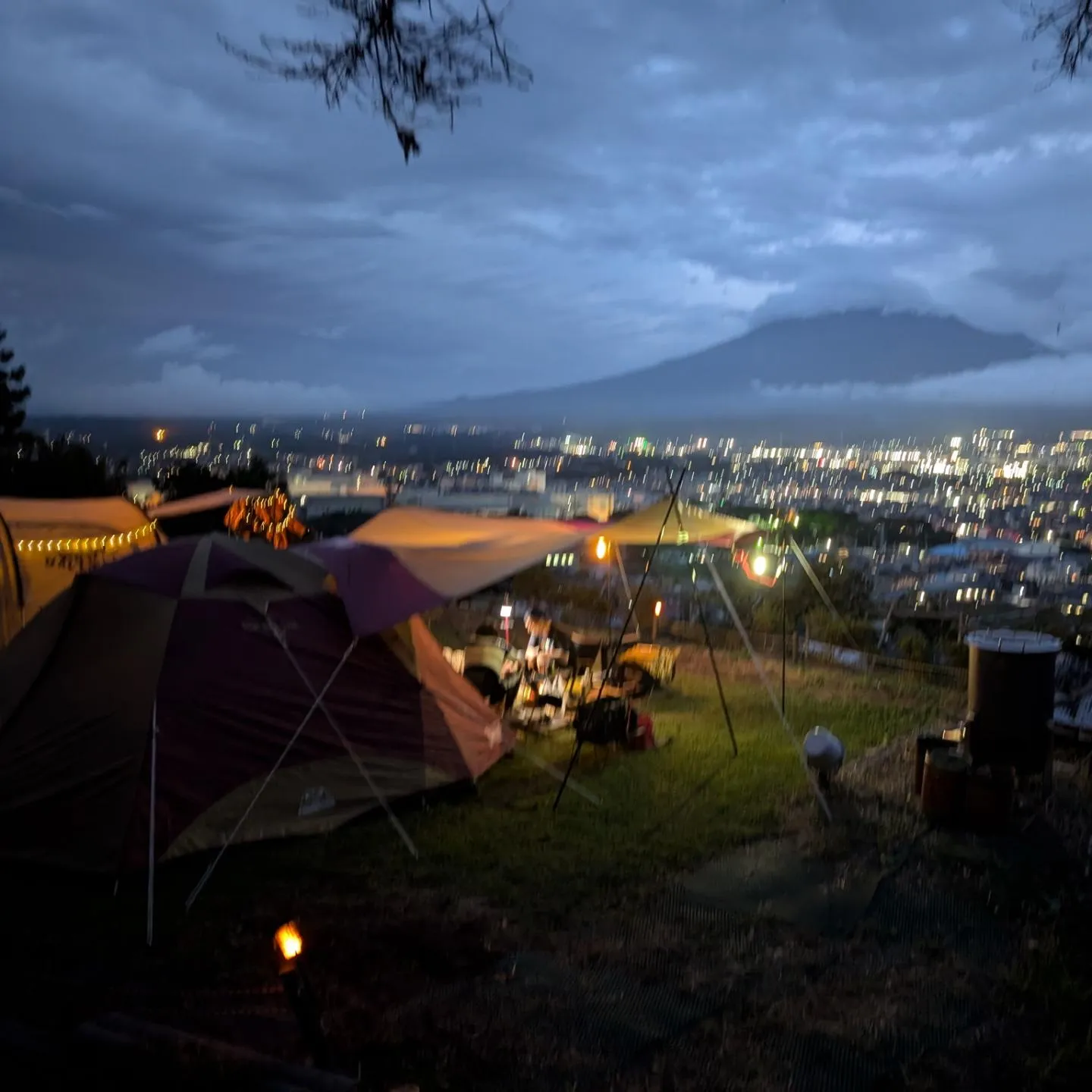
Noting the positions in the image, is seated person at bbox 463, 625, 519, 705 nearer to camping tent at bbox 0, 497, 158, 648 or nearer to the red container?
camping tent at bbox 0, 497, 158, 648

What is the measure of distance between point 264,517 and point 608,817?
6.67 m

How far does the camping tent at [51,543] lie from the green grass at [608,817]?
3864 millimetres

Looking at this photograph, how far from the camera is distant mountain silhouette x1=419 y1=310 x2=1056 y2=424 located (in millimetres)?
59438

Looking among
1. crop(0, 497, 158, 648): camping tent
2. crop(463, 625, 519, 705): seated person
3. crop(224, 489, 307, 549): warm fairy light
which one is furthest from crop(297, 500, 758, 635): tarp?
crop(224, 489, 307, 549): warm fairy light

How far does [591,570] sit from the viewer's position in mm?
14273

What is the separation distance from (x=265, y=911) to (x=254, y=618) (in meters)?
1.85

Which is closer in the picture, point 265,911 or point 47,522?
point 265,911

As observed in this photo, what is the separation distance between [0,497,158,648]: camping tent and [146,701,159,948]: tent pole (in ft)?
10.4

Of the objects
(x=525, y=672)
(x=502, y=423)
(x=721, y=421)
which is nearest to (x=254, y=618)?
(x=525, y=672)

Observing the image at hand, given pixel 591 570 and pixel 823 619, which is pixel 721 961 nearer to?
pixel 823 619

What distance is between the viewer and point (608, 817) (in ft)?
19.5

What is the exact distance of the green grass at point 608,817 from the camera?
16.7 ft

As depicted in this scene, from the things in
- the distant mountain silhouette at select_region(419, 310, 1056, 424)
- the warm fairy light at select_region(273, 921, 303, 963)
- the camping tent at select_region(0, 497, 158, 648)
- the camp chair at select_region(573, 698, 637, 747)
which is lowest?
the camp chair at select_region(573, 698, 637, 747)

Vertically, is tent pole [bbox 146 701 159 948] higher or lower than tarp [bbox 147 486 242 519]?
lower
